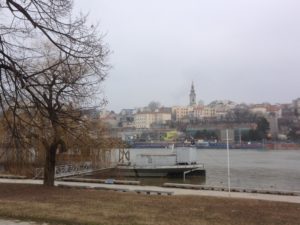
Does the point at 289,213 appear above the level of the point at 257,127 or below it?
below

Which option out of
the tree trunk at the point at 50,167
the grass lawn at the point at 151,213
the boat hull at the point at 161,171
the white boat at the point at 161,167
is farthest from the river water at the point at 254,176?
the grass lawn at the point at 151,213

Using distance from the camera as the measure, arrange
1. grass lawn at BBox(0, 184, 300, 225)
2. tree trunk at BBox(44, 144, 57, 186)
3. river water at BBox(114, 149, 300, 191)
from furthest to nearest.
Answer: river water at BBox(114, 149, 300, 191) → tree trunk at BBox(44, 144, 57, 186) → grass lawn at BBox(0, 184, 300, 225)

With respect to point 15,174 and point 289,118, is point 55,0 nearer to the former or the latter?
point 15,174

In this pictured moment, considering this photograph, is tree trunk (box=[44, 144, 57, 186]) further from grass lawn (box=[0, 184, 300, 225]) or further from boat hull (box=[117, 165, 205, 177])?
boat hull (box=[117, 165, 205, 177])

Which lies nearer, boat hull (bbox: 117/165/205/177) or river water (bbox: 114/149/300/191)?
river water (bbox: 114/149/300/191)

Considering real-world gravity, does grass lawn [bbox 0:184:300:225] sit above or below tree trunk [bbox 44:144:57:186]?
below

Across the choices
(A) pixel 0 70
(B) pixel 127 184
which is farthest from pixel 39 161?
(A) pixel 0 70

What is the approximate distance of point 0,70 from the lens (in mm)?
10594

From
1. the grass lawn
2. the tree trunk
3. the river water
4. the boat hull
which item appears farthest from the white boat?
the grass lawn

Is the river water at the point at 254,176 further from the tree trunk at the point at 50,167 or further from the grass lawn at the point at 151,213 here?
the grass lawn at the point at 151,213

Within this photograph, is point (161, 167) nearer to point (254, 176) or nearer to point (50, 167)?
point (254, 176)

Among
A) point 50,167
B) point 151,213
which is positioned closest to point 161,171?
point 50,167

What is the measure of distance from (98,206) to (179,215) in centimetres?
293

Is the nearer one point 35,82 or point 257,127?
point 35,82
